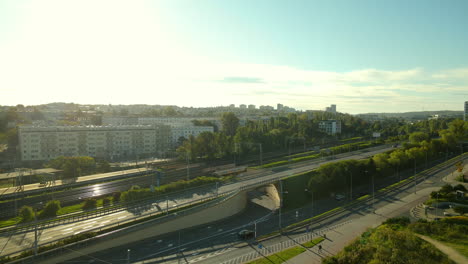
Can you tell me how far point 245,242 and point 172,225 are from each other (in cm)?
421

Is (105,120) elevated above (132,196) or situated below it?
above

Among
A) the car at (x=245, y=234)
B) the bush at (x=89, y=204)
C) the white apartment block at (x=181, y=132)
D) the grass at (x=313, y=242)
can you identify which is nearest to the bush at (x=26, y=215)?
the bush at (x=89, y=204)

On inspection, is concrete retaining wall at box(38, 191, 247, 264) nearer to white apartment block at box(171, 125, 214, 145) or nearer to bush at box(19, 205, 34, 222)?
bush at box(19, 205, 34, 222)

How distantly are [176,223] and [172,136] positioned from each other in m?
30.8

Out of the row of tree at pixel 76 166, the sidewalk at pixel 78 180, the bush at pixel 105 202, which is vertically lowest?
the bush at pixel 105 202

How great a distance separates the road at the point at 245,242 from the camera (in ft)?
45.9

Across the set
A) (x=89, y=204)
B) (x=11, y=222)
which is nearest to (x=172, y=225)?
(x=89, y=204)

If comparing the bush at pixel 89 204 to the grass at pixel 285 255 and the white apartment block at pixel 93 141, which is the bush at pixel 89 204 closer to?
the grass at pixel 285 255

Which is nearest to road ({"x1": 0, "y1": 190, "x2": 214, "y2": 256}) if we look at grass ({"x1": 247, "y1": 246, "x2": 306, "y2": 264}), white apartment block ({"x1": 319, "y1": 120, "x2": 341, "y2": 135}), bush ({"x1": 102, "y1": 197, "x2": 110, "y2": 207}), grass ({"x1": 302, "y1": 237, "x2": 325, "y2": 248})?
bush ({"x1": 102, "y1": 197, "x2": 110, "y2": 207})

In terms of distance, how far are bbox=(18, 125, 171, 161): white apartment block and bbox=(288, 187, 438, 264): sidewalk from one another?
26.5 m

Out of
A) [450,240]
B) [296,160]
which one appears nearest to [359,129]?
[296,160]

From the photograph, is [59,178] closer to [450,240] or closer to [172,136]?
[172,136]

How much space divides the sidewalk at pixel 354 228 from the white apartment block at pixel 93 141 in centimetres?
2650

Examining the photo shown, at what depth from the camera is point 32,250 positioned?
12.5 m
